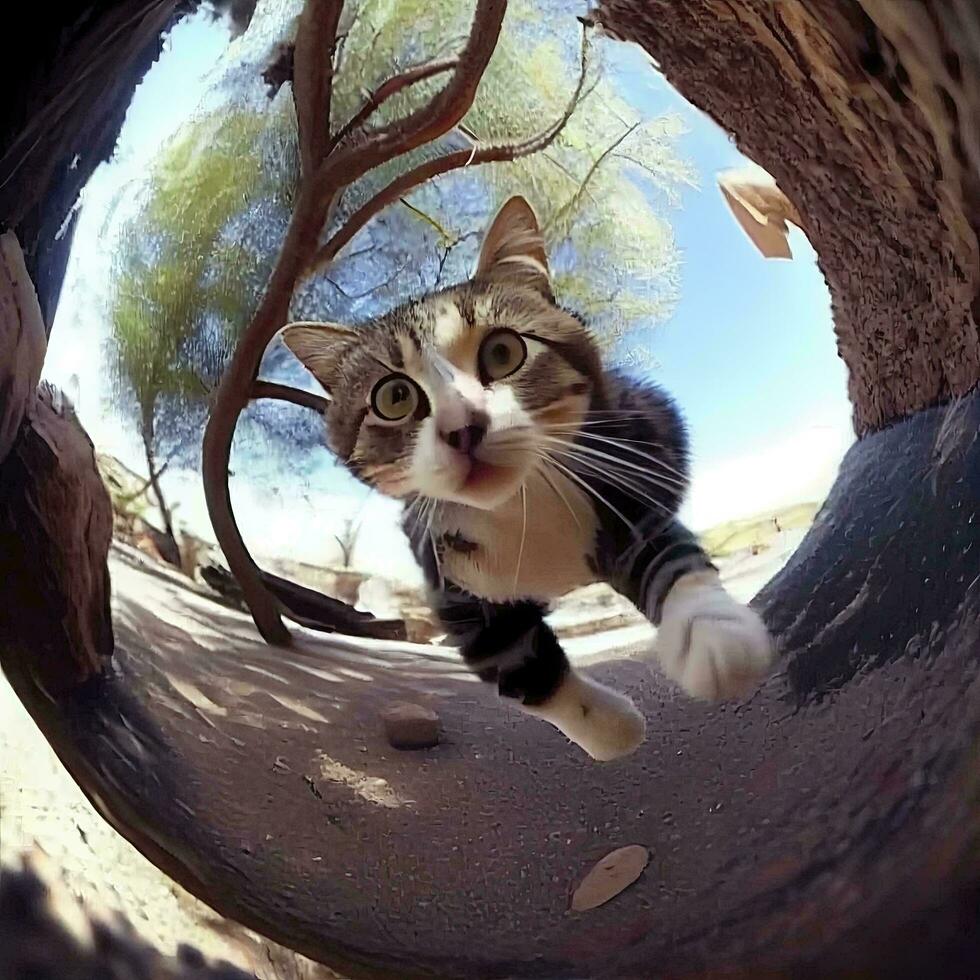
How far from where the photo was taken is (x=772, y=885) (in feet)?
1.57

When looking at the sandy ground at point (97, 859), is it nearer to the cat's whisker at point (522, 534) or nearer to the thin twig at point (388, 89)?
the cat's whisker at point (522, 534)

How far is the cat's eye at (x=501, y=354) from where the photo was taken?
521 mm

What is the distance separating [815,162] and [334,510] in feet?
1.04

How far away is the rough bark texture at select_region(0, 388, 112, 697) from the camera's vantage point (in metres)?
0.52

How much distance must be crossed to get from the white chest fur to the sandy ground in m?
0.08

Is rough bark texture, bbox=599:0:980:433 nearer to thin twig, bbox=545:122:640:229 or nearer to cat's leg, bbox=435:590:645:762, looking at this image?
thin twig, bbox=545:122:640:229

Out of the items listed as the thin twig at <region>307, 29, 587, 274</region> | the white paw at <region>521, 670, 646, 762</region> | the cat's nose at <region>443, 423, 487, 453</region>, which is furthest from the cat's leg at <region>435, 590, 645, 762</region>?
the thin twig at <region>307, 29, 587, 274</region>

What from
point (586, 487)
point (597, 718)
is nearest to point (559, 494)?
point (586, 487)

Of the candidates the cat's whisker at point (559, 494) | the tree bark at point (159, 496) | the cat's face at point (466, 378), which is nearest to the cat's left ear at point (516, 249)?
the cat's face at point (466, 378)

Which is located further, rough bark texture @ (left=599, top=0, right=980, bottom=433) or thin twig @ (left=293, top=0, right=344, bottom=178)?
thin twig @ (left=293, top=0, right=344, bottom=178)

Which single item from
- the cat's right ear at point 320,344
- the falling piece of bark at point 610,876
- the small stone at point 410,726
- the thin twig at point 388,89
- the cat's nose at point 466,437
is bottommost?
the falling piece of bark at point 610,876

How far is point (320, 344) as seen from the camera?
0.58m

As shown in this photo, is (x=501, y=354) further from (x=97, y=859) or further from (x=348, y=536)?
(x=97, y=859)

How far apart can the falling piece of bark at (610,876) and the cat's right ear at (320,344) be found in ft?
0.98
